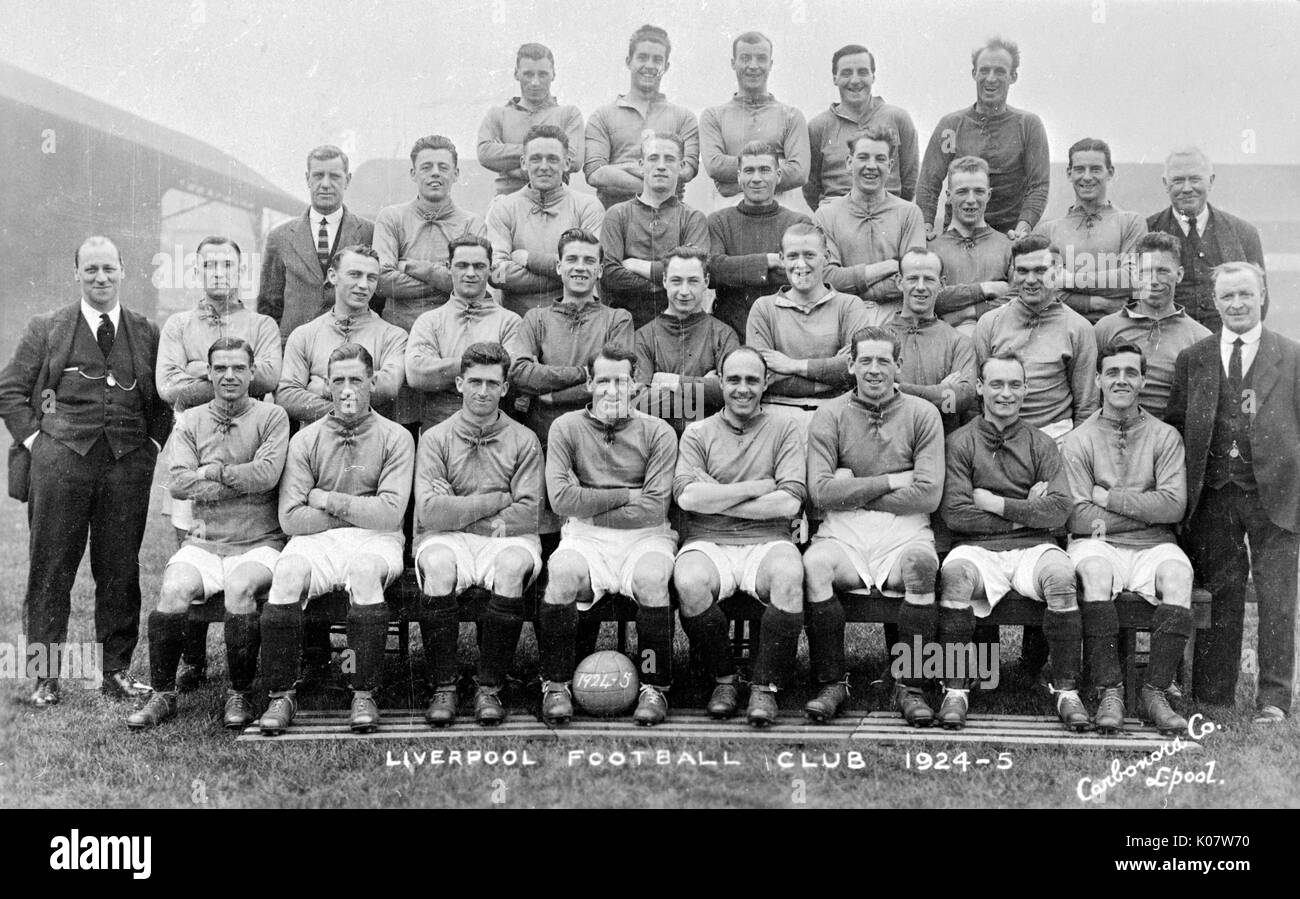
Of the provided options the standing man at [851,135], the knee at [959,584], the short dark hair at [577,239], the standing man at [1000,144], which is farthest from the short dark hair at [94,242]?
the knee at [959,584]

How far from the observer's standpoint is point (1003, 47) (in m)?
6.18

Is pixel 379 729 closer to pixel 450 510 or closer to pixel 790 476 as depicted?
pixel 450 510

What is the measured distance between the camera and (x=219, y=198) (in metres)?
6.26

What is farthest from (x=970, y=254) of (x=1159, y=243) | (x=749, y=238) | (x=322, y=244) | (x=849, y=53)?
(x=322, y=244)

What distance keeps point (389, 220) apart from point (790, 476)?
111 inches

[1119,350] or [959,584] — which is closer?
[959,584]

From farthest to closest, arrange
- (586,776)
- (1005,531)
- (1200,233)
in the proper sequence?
(1200,233) → (1005,531) → (586,776)

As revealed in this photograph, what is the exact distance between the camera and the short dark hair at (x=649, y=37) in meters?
6.16

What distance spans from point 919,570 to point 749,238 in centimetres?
218

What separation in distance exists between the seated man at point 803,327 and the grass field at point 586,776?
168 centimetres

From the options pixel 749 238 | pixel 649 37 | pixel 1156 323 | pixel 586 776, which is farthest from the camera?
pixel 649 37

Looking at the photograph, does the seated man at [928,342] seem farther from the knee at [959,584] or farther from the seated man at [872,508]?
the knee at [959,584]

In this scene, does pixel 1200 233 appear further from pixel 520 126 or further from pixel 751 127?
pixel 520 126
